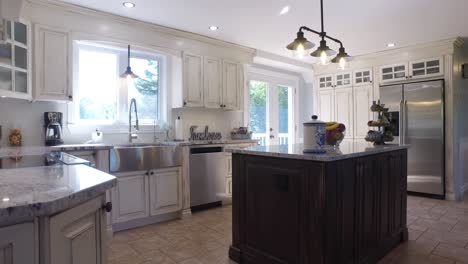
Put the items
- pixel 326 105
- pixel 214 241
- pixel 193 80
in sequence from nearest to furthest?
pixel 214 241
pixel 193 80
pixel 326 105

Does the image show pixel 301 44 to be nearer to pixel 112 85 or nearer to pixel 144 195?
pixel 144 195

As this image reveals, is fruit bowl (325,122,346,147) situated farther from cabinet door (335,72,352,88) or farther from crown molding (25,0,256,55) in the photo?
cabinet door (335,72,352,88)

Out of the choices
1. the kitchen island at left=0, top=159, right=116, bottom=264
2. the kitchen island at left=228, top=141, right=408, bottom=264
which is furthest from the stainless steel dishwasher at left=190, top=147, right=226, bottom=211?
the kitchen island at left=0, top=159, right=116, bottom=264

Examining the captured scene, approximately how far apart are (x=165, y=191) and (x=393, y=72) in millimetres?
4244

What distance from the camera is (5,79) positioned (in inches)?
101

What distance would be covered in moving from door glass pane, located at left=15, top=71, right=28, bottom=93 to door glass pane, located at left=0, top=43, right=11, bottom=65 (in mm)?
143

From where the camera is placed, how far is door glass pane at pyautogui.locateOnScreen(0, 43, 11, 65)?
8.25 feet

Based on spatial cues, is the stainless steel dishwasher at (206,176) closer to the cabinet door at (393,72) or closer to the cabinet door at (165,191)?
the cabinet door at (165,191)

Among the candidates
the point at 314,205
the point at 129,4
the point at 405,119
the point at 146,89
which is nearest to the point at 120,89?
the point at 146,89

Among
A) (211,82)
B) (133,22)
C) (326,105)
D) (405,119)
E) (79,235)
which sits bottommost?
(79,235)

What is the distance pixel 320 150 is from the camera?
2076 millimetres

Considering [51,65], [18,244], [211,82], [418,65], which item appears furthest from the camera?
[418,65]

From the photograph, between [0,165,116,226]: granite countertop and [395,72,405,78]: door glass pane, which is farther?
[395,72,405,78]: door glass pane

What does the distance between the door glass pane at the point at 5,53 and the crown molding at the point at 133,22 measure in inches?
25.9
